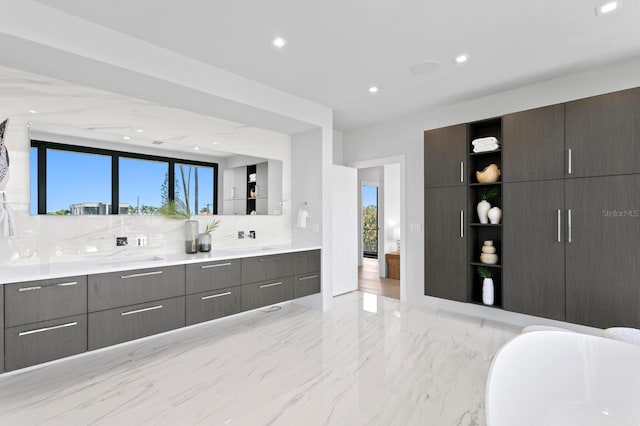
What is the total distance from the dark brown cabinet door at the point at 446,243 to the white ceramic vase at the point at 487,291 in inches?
7.8

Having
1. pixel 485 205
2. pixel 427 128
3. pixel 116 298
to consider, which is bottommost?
pixel 116 298

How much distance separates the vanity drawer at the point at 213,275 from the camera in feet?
9.98

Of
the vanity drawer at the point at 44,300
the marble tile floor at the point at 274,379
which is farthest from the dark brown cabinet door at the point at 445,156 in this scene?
the vanity drawer at the point at 44,300

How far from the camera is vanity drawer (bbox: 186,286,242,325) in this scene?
3.03 meters

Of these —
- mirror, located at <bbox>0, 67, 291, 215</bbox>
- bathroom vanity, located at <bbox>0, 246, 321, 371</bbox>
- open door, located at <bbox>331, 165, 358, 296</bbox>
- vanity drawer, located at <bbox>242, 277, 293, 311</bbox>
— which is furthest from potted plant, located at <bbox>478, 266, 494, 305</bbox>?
mirror, located at <bbox>0, 67, 291, 215</bbox>

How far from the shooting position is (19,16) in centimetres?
209

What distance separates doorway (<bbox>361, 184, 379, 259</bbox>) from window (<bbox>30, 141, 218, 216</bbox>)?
468 cm

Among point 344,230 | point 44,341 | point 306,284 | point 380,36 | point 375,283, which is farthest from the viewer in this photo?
point 375,283

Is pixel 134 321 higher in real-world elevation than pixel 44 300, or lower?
lower

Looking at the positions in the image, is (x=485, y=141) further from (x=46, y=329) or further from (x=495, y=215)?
(x=46, y=329)

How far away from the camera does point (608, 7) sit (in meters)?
2.26

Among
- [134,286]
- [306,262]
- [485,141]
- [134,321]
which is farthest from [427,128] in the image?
[134,321]

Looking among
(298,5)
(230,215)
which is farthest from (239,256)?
(298,5)

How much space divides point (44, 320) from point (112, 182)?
1359 mm
